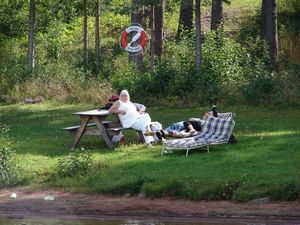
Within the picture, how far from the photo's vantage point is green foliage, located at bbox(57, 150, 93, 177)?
50.8 ft

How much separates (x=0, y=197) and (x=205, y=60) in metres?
12.2

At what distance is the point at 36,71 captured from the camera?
3012cm

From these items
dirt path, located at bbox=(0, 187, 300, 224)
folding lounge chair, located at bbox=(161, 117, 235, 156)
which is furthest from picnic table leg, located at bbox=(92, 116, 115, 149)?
dirt path, located at bbox=(0, 187, 300, 224)

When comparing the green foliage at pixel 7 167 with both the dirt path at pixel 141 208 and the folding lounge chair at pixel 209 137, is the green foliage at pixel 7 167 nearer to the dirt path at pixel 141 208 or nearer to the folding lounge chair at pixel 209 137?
the dirt path at pixel 141 208

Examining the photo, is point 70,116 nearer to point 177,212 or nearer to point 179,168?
point 179,168

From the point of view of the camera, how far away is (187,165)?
15.2m

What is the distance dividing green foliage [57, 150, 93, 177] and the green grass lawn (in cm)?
12

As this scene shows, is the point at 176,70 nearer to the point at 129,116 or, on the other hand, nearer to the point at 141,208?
the point at 129,116

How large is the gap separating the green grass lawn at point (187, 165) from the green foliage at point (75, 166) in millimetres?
124

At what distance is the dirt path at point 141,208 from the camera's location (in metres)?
12.5

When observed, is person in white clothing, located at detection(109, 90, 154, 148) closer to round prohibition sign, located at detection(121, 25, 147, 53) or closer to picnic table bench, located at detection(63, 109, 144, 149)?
picnic table bench, located at detection(63, 109, 144, 149)

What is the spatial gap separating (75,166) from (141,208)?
2.54 m

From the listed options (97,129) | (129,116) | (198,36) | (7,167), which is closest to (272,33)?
(198,36)

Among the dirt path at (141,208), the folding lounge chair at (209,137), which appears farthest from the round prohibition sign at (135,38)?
the dirt path at (141,208)
